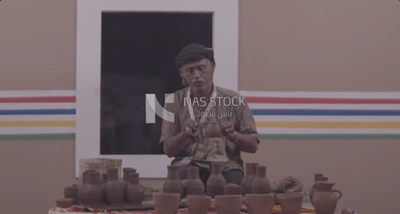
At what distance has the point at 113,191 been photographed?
3951mm

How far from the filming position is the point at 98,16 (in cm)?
621

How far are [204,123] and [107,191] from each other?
3.67 feet

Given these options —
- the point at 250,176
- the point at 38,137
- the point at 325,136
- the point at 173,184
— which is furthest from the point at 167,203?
the point at 325,136

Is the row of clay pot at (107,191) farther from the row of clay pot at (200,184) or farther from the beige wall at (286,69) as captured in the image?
the beige wall at (286,69)

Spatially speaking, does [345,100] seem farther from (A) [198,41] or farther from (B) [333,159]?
(A) [198,41]

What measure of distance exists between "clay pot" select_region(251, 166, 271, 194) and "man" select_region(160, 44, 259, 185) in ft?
1.97

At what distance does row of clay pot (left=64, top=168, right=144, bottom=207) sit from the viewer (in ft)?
12.8

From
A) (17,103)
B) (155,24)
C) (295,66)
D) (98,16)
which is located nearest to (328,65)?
(295,66)

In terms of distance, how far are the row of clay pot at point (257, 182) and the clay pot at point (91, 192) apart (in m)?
0.88

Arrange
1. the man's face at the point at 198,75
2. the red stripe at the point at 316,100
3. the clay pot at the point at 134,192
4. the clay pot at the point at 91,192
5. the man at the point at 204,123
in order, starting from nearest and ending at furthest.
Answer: the clay pot at the point at 91,192
the clay pot at the point at 134,192
the man at the point at 204,123
the man's face at the point at 198,75
the red stripe at the point at 316,100

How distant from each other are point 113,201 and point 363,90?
3253 mm

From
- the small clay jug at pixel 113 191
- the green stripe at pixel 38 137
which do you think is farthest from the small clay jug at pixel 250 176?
the green stripe at pixel 38 137

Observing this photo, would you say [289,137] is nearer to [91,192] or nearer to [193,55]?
[193,55]

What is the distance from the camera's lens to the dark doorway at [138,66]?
625 centimetres
